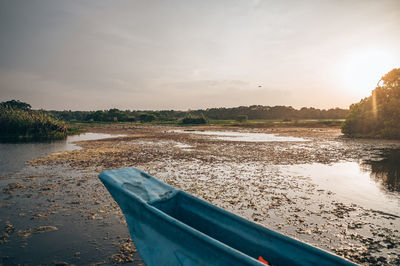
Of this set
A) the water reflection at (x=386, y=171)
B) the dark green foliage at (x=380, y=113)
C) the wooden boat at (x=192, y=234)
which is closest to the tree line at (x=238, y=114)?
the dark green foliage at (x=380, y=113)

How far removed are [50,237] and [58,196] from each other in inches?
114

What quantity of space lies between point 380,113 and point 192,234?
36428 mm

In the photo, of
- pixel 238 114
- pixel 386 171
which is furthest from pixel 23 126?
pixel 238 114

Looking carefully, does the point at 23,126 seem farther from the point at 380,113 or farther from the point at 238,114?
the point at 238,114

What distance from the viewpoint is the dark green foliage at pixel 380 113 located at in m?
27.4

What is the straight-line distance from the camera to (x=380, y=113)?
2905 cm

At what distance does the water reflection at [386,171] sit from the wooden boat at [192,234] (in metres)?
8.46

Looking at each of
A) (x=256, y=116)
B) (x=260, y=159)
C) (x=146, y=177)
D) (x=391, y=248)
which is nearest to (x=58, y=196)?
(x=146, y=177)

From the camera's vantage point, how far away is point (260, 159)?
1460cm

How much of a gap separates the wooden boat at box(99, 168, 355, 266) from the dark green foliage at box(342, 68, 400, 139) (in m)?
33.6

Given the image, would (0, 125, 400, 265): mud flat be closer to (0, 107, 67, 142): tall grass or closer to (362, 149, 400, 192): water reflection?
(362, 149, 400, 192): water reflection

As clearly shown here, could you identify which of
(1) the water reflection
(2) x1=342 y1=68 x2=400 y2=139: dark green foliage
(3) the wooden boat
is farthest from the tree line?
(3) the wooden boat

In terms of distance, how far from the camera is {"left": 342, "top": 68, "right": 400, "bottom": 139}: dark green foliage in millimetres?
27422

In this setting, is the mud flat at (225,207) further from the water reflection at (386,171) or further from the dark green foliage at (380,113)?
the dark green foliage at (380,113)
